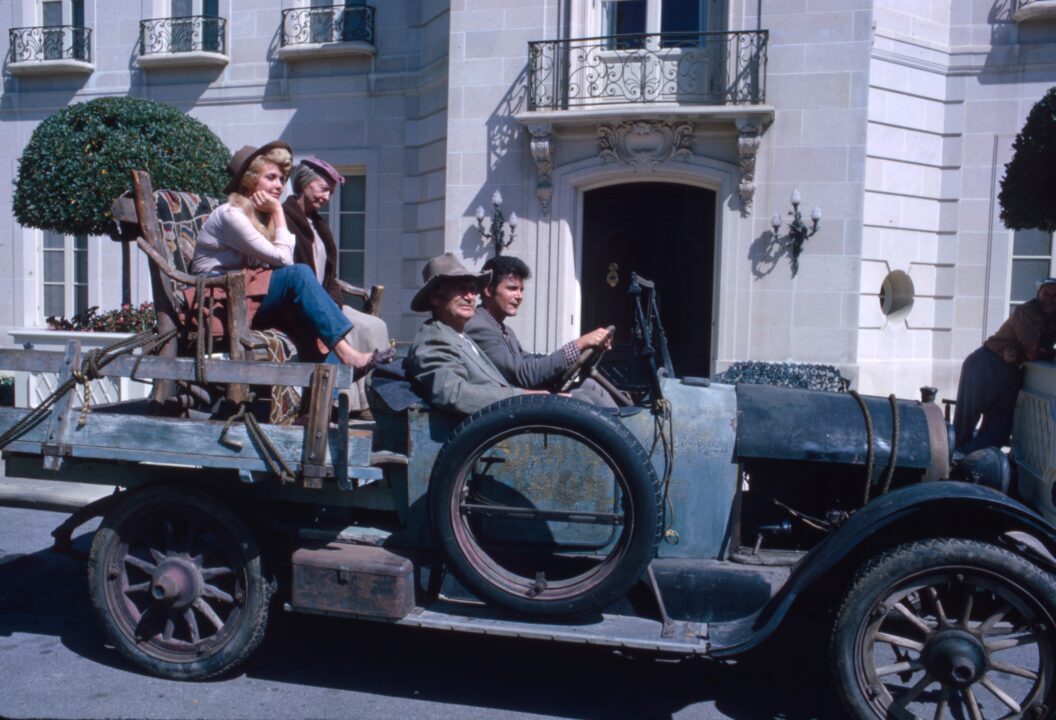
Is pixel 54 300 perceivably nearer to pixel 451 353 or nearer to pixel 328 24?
pixel 328 24

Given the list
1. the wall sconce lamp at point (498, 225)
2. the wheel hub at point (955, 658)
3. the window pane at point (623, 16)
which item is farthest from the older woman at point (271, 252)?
the window pane at point (623, 16)

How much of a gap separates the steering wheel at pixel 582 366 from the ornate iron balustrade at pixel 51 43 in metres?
14.4

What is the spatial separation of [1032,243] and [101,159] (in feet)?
37.5

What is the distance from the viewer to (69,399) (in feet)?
13.1

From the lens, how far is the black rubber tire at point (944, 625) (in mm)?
3316

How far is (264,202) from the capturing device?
15.9 feet

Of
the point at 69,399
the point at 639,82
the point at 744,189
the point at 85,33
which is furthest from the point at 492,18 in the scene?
the point at 69,399

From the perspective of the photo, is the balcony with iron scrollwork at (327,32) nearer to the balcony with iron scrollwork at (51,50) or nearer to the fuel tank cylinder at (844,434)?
the balcony with iron scrollwork at (51,50)

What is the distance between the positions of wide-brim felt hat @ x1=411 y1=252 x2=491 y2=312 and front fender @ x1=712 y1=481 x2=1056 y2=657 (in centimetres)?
187

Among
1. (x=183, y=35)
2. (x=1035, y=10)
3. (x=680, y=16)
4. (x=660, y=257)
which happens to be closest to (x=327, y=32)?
(x=183, y=35)

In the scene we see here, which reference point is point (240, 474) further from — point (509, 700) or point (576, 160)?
point (576, 160)

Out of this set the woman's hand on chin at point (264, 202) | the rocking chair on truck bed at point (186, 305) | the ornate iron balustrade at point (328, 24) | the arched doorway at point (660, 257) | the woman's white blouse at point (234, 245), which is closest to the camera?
the rocking chair on truck bed at point (186, 305)

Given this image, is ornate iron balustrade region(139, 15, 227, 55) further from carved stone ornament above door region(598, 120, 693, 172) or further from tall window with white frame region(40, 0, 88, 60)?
carved stone ornament above door region(598, 120, 693, 172)

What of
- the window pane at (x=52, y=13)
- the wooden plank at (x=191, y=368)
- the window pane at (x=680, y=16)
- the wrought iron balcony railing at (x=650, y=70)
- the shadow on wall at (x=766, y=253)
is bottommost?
the wooden plank at (x=191, y=368)
